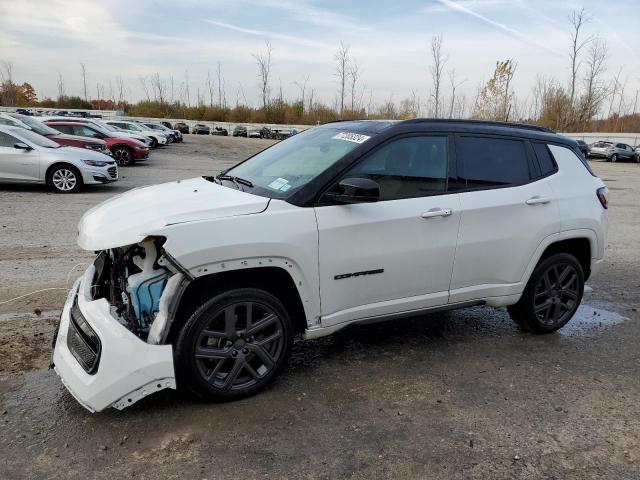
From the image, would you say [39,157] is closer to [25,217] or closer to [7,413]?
[25,217]

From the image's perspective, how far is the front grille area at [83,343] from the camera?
9.86ft

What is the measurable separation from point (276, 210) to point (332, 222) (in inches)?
15.0

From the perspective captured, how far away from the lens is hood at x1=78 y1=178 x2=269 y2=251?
304cm

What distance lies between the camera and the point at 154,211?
3.25m

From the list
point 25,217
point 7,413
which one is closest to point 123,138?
point 25,217

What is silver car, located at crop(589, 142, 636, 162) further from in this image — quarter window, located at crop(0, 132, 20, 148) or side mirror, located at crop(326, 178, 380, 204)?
side mirror, located at crop(326, 178, 380, 204)

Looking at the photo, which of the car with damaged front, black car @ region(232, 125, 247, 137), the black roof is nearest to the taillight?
the car with damaged front

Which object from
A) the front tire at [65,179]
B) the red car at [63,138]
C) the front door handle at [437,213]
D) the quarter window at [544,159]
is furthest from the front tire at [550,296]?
the red car at [63,138]

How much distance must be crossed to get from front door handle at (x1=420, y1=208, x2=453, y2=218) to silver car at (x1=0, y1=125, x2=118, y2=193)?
1090 cm

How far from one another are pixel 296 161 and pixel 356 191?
0.84 meters

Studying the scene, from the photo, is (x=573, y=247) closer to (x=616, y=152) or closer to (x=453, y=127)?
(x=453, y=127)

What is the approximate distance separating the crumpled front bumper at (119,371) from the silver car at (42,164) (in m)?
10.5

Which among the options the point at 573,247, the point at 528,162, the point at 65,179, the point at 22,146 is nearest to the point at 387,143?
the point at 528,162

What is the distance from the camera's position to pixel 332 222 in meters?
3.44
